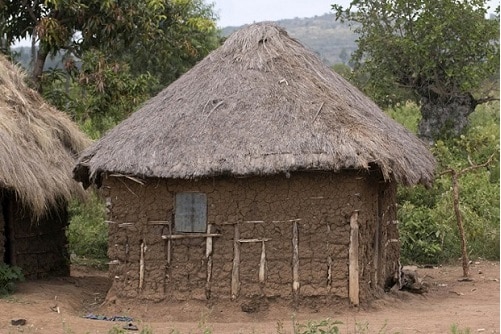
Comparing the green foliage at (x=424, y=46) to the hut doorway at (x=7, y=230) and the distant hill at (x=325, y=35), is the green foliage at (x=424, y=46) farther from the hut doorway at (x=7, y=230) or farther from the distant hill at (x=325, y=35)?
the distant hill at (x=325, y=35)

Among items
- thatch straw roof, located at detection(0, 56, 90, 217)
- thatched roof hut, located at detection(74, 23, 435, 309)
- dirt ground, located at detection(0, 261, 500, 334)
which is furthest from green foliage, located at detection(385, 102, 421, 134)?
thatched roof hut, located at detection(74, 23, 435, 309)

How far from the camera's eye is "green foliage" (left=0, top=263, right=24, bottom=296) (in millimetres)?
11961

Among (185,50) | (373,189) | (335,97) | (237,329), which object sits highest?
(185,50)

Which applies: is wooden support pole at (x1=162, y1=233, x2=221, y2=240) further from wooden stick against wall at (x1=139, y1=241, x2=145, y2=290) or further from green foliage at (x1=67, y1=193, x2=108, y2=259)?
green foliage at (x1=67, y1=193, x2=108, y2=259)

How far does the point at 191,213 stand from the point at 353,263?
1.90 m

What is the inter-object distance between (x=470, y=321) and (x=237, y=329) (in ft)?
7.76

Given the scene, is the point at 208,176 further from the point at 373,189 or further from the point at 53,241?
the point at 53,241

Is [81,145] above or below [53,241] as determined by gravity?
above

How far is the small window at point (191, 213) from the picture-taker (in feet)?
36.7

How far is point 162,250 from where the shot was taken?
→ 11.3m

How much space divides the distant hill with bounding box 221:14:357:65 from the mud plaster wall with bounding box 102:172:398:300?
60.1 metres

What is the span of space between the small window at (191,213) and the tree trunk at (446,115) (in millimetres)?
10572

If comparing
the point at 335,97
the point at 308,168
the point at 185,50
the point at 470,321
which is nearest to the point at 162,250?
the point at 308,168

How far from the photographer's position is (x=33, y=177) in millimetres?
12188
